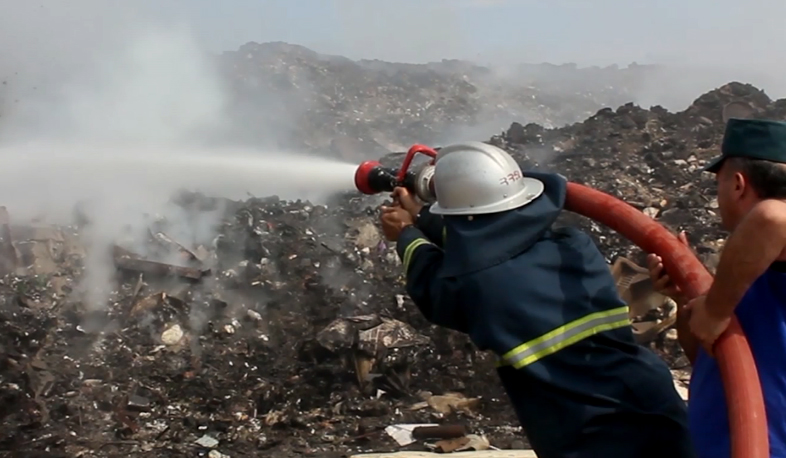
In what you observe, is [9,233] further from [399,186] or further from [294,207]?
[399,186]

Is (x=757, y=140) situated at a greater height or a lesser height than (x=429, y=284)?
greater

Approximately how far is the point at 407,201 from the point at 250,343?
145 inches

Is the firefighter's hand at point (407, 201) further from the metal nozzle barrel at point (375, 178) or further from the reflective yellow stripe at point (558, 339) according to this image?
the reflective yellow stripe at point (558, 339)

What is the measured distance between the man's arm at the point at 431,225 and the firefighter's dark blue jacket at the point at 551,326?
0.29ft

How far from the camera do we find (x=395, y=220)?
1992 millimetres

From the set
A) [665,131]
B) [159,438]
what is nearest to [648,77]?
[665,131]

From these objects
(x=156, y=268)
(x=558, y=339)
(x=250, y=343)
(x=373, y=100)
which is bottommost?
(x=250, y=343)

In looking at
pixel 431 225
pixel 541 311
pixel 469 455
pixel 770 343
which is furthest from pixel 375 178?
pixel 469 455

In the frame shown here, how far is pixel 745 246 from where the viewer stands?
1440 millimetres

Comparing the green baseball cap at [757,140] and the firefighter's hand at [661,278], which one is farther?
the firefighter's hand at [661,278]

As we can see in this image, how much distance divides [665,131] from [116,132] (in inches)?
298

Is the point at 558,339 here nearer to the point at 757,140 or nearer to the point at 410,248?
the point at 410,248

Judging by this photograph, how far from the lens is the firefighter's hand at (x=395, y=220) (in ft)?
6.49

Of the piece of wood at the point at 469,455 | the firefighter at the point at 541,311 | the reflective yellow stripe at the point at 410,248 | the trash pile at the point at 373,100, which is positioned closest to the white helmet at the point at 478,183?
the firefighter at the point at 541,311
